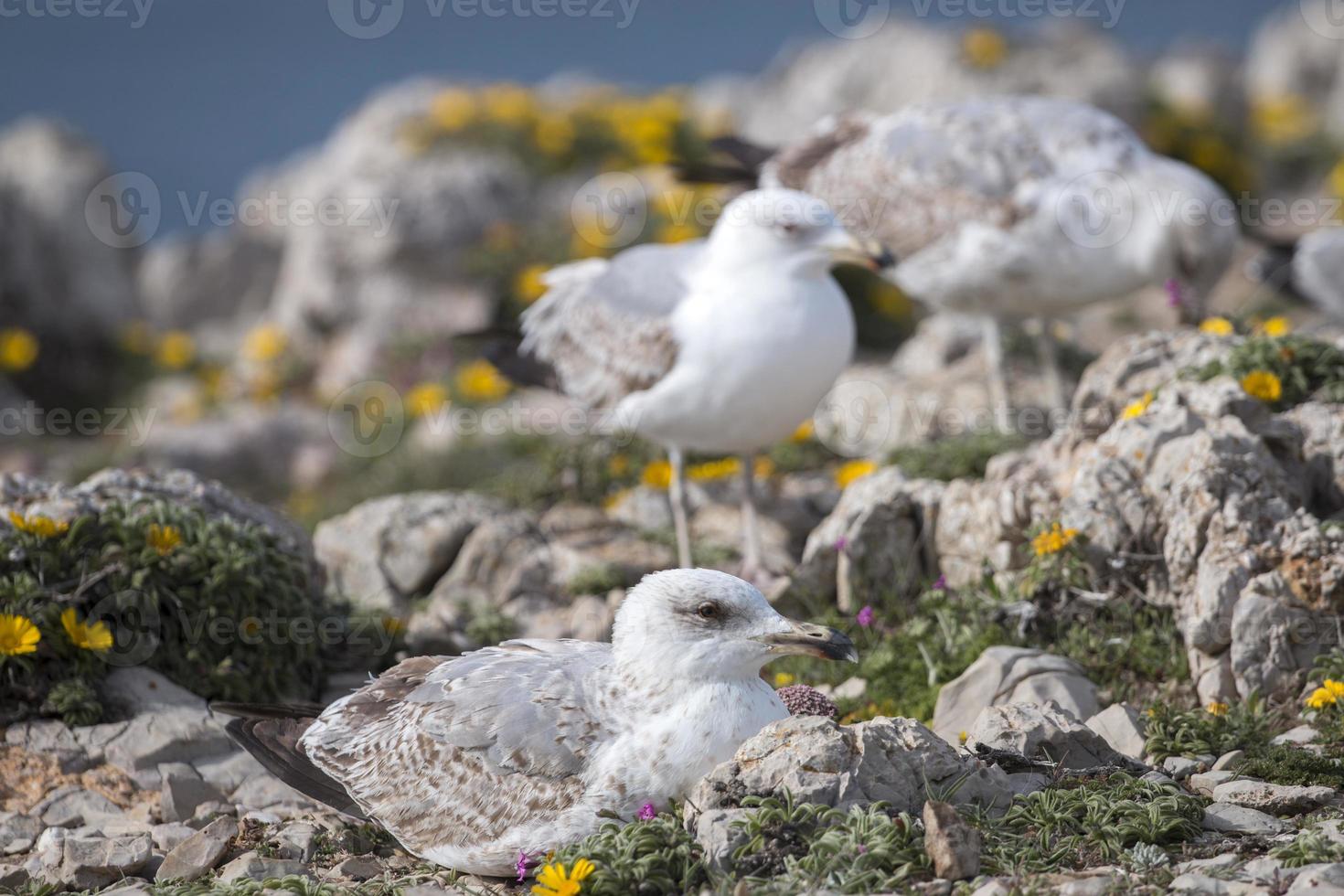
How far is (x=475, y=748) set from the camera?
15.5 feet

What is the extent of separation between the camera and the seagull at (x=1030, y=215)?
8891 mm

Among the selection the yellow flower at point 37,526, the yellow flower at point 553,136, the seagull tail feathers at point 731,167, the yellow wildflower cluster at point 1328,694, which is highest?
the yellow flower at point 553,136

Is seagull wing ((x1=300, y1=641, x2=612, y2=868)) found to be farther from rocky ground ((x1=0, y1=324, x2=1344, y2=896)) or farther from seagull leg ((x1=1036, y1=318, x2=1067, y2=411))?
seagull leg ((x1=1036, y1=318, x2=1067, y2=411))

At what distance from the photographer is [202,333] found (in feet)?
66.6

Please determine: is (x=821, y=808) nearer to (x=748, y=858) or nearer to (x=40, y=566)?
(x=748, y=858)

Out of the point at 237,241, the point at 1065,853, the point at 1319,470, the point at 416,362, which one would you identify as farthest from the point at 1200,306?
the point at 237,241

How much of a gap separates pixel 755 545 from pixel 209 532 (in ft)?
9.54

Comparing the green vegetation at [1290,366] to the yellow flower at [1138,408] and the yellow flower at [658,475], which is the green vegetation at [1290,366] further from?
the yellow flower at [658,475]

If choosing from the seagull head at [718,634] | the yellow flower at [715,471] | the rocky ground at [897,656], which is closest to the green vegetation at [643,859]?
the rocky ground at [897,656]

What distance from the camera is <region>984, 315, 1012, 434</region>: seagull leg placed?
29.3 ft

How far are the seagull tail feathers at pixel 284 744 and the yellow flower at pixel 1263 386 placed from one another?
4.42 m

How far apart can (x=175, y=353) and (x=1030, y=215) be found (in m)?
10.6

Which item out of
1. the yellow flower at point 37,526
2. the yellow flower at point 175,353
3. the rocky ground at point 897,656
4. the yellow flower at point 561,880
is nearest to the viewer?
the yellow flower at point 561,880

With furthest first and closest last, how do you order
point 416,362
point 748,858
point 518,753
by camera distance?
point 416,362, point 518,753, point 748,858
